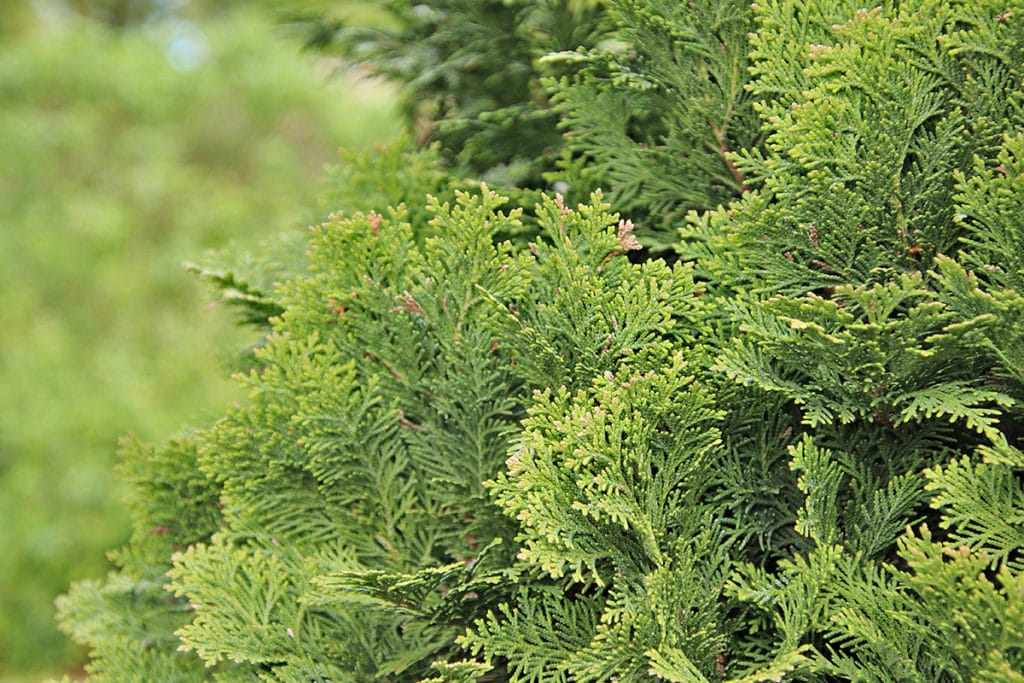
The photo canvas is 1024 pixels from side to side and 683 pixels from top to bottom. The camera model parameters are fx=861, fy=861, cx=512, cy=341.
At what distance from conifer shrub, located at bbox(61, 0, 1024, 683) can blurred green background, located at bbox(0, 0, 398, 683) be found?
4.70m

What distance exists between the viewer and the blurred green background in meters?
6.43

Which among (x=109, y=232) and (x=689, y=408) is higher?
(x=109, y=232)

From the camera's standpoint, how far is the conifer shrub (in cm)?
156

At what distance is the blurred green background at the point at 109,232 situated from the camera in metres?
6.43

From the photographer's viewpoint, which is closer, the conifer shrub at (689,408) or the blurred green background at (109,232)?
the conifer shrub at (689,408)

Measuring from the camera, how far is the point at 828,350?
1562 mm

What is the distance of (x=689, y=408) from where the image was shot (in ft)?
5.50

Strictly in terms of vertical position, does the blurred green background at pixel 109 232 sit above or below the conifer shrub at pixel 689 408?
above

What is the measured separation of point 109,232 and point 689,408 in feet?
23.5

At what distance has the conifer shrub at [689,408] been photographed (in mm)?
1564

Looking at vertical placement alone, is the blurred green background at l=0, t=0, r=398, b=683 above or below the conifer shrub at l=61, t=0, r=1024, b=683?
above

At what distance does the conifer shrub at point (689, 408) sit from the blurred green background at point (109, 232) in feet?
15.4

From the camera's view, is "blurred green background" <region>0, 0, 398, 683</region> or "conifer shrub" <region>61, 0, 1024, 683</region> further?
"blurred green background" <region>0, 0, 398, 683</region>

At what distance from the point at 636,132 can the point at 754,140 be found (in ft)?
1.17
